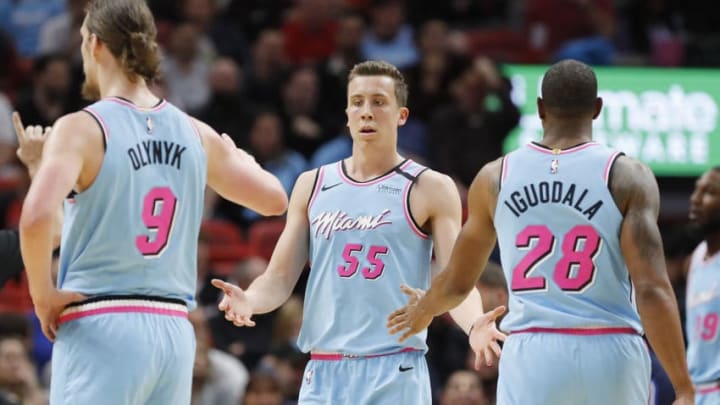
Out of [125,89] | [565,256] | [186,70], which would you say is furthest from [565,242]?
[186,70]

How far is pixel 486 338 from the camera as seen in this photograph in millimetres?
7129

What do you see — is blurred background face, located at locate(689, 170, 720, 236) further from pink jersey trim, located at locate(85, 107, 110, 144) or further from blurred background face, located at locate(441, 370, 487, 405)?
pink jersey trim, located at locate(85, 107, 110, 144)

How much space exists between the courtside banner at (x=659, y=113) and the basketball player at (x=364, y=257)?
28.3 feet

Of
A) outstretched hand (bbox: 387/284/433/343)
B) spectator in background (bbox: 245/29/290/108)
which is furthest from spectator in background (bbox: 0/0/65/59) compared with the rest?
outstretched hand (bbox: 387/284/433/343)

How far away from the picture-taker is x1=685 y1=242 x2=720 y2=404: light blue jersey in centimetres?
971

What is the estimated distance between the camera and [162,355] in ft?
21.2

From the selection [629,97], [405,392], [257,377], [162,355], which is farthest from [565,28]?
[162,355]

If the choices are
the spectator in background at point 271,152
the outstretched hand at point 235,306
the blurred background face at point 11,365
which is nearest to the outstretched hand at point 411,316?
the outstretched hand at point 235,306

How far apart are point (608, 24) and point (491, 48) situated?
1575mm

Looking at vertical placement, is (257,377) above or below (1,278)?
below

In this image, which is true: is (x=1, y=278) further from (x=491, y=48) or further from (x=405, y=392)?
(x=491, y=48)

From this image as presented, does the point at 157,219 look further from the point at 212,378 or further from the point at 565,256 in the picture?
the point at 212,378

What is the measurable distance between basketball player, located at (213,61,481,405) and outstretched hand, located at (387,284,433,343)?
346 millimetres

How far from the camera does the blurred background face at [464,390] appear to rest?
1123 cm
